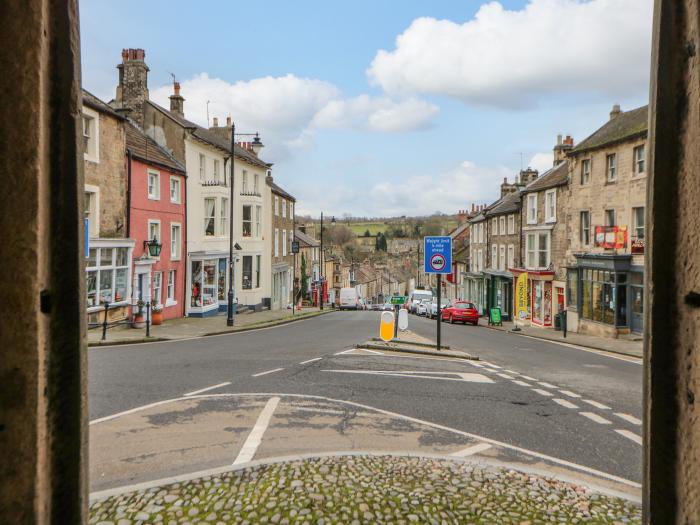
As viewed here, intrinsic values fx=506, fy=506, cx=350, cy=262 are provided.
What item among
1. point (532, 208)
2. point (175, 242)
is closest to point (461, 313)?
point (532, 208)

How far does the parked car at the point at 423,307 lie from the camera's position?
44562 millimetres

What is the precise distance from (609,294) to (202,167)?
22.5 meters

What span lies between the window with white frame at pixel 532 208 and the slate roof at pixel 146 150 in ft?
74.5

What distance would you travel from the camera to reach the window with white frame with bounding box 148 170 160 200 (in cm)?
2352

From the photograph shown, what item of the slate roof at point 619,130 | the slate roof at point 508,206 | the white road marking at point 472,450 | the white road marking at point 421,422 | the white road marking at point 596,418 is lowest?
the white road marking at point 596,418

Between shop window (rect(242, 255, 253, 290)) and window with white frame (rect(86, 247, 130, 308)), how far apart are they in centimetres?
1241

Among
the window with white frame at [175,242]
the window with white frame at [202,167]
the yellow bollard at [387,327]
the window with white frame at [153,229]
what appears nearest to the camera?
the yellow bollard at [387,327]

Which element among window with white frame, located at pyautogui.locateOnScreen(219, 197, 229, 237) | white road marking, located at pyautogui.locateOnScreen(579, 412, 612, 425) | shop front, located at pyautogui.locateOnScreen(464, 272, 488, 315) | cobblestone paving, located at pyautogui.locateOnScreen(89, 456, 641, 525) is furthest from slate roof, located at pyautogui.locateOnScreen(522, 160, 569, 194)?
cobblestone paving, located at pyautogui.locateOnScreen(89, 456, 641, 525)

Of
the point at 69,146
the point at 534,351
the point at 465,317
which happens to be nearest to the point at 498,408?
the point at 69,146

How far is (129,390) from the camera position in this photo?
9.07 metres

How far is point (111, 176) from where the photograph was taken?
796 inches

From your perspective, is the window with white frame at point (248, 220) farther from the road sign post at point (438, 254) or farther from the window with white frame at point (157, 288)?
the road sign post at point (438, 254)

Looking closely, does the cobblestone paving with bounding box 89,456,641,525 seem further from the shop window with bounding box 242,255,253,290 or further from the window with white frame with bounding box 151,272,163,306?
the shop window with bounding box 242,255,253,290

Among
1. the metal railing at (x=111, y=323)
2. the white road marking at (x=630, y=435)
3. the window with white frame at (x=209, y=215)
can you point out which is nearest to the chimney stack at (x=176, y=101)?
the window with white frame at (x=209, y=215)
